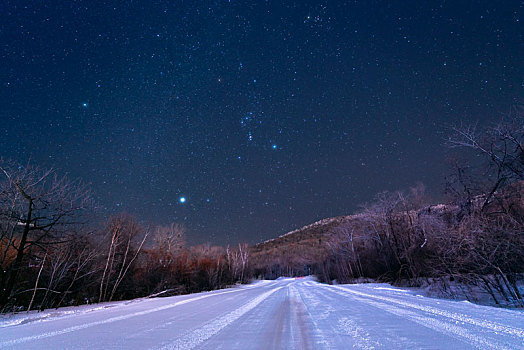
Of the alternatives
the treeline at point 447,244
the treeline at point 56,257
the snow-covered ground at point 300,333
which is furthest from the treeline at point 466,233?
the treeline at point 56,257

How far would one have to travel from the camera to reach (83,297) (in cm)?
1298

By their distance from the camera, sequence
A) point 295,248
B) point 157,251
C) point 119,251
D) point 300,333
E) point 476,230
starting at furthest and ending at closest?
1. point 295,248
2. point 157,251
3. point 119,251
4. point 476,230
5. point 300,333

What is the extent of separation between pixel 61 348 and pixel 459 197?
57.2 feet

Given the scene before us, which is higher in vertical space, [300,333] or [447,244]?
[447,244]

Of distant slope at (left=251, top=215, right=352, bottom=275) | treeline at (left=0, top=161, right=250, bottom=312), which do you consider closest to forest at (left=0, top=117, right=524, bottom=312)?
treeline at (left=0, top=161, right=250, bottom=312)

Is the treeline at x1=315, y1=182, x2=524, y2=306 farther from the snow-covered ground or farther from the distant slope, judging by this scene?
the distant slope

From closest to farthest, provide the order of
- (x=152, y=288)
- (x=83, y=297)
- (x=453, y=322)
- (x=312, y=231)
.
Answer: (x=453, y=322), (x=83, y=297), (x=152, y=288), (x=312, y=231)

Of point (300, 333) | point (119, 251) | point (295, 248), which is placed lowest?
point (300, 333)

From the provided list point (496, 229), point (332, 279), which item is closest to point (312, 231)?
point (332, 279)

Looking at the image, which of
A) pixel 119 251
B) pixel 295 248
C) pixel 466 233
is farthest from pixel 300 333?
pixel 295 248

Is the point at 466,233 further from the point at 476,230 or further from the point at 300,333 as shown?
the point at 300,333

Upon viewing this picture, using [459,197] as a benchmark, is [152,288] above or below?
below

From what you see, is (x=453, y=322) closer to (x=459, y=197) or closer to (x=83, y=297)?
(x=459, y=197)

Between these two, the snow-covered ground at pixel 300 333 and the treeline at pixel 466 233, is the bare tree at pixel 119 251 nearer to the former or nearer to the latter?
the snow-covered ground at pixel 300 333
